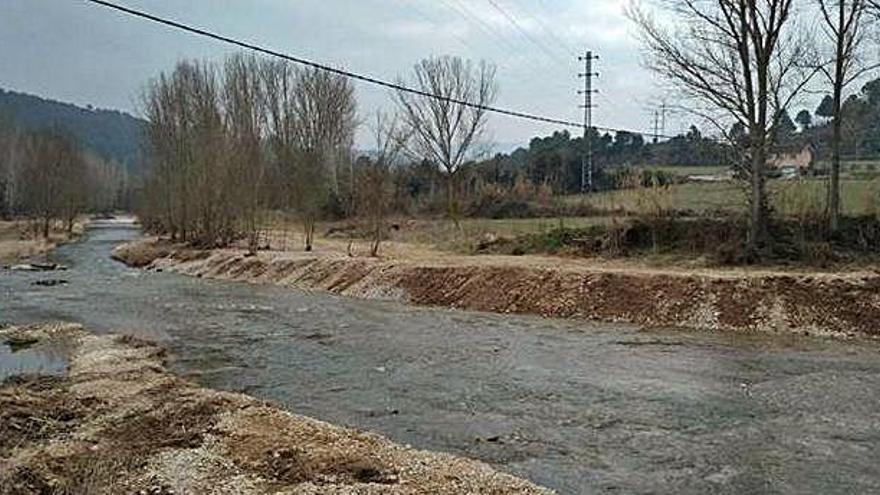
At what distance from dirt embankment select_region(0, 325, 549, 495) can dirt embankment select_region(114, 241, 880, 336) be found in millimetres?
12048

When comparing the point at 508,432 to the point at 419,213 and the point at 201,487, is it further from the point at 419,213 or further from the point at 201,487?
the point at 419,213

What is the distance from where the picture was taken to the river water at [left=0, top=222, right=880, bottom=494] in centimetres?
957

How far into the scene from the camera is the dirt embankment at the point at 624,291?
19797 millimetres

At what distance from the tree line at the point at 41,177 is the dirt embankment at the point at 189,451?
5441 centimetres

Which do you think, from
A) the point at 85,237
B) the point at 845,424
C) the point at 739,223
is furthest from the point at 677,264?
the point at 85,237

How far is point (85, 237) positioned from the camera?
6869cm

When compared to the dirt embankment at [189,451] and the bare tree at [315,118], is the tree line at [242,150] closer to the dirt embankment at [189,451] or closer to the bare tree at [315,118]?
the bare tree at [315,118]

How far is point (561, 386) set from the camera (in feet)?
45.9

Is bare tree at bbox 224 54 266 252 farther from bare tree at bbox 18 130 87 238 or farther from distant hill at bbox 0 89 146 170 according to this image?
distant hill at bbox 0 89 146 170

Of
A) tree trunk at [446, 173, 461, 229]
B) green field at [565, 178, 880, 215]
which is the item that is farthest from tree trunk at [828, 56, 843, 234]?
tree trunk at [446, 173, 461, 229]

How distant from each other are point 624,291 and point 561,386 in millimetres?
9293

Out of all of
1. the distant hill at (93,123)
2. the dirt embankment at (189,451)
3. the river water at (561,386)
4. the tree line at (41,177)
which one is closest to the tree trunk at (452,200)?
the river water at (561,386)

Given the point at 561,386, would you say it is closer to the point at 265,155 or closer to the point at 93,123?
the point at 265,155

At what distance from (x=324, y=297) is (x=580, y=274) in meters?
8.75
